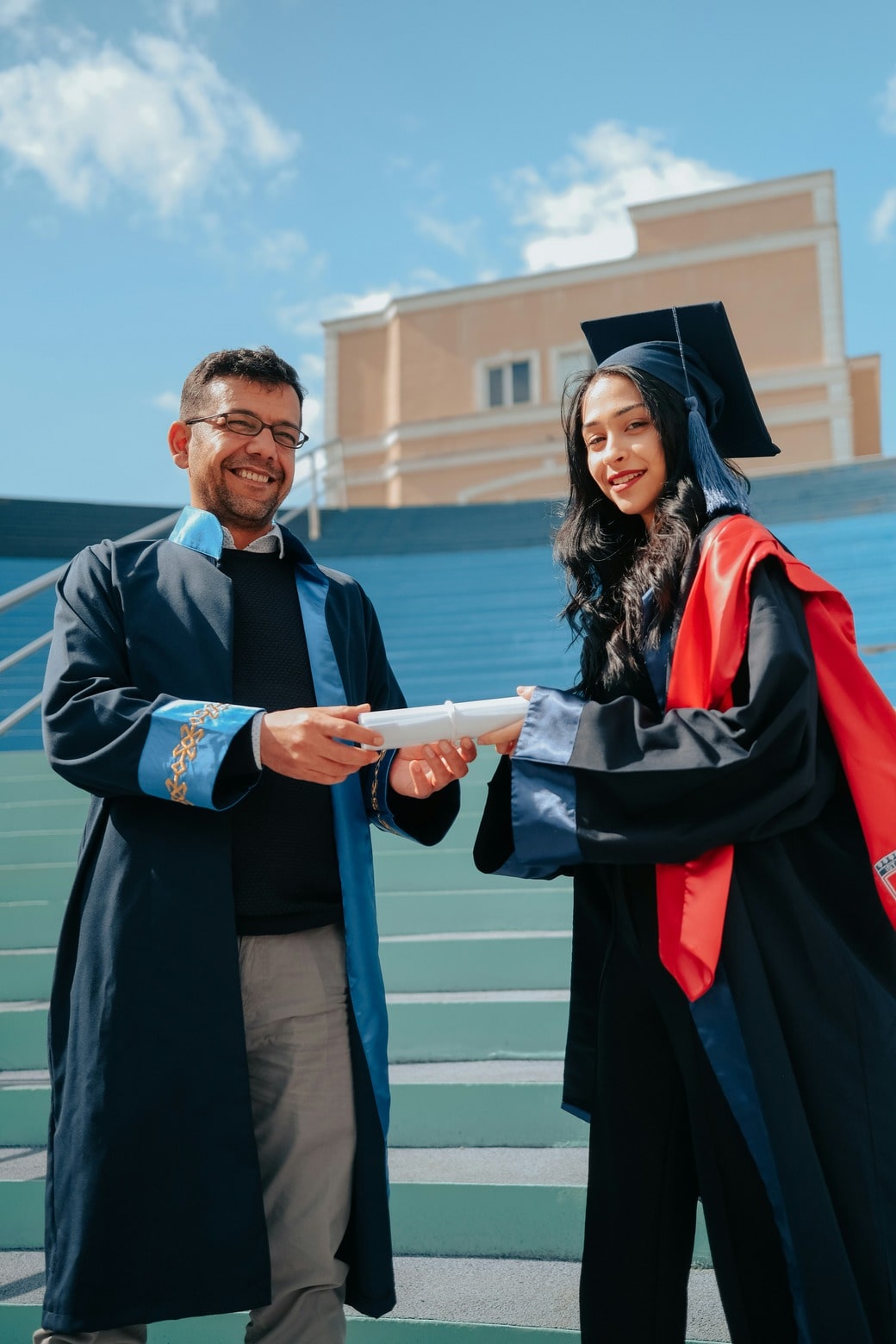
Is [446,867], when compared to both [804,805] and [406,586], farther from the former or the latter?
[406,586]

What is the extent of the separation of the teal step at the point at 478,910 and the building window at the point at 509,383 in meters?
15.7

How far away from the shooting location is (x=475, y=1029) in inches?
125

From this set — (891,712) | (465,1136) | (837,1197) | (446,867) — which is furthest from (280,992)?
(446,867)

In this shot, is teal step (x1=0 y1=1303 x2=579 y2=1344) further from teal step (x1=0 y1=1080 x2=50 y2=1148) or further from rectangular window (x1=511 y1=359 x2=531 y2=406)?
rectangular window (x1=511 y1=359 x2=531 y2=406)

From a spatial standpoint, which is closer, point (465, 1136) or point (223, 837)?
point (223, 837)

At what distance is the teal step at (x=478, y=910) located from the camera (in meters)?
3.70

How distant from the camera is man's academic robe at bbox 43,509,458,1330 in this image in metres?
1.57

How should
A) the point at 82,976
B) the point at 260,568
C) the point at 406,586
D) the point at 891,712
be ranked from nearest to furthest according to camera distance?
the point at 891,712 < the point at 82,976 < the point at 260,568 < the point at 406,586

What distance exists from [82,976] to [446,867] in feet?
8.33

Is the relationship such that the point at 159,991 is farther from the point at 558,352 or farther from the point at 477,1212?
the point at 558,352

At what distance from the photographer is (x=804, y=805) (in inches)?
60.1

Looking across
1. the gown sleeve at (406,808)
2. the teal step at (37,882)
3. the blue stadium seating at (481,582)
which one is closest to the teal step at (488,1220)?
the gown sleeve at (406,808)

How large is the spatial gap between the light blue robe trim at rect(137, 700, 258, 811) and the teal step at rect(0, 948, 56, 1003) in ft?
7.16

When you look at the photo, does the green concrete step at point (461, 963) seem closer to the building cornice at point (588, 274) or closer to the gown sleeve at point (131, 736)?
the gown sleeve at point (131, 736)
